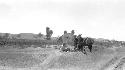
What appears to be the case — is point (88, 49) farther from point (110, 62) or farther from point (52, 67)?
point (52, 67)

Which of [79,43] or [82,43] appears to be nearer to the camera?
[79,43]

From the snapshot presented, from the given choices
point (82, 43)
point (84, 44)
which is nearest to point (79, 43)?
point (82, 43)

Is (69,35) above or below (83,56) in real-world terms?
above

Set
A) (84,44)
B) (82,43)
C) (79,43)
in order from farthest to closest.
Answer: (84,44)
(82,43)
(79,43)

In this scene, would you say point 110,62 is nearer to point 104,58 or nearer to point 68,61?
point 104,58

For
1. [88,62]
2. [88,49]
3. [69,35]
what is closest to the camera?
[88,62]

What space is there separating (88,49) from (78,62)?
22.5 feet

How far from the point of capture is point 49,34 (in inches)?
5659

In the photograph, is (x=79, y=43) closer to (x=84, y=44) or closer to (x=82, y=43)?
(x=82, y=43)

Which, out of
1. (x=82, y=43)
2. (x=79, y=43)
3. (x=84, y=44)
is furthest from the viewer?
(x=84, y=44)

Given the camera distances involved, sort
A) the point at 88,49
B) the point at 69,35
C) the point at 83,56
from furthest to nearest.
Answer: the point at 69,35 < the point at 88,49 < the point at 83,56

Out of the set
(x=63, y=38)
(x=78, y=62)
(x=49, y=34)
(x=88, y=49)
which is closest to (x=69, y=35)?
(x=63, y=38)

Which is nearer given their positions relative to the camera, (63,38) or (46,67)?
(46,67)

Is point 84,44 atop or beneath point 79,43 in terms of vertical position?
beneath
